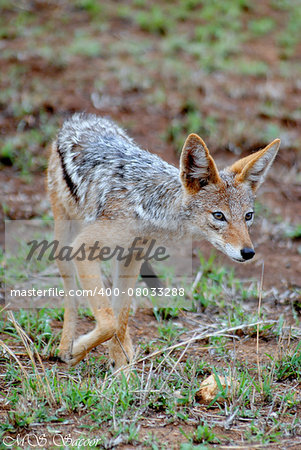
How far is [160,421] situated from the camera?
426 cm

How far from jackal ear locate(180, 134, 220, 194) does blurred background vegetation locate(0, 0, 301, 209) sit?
139 inches

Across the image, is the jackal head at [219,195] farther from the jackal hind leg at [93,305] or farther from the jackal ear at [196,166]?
the jackal hind leg at [93,305]

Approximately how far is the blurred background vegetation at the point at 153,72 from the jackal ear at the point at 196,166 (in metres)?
3.52

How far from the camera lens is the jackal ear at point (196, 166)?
15.8 feet

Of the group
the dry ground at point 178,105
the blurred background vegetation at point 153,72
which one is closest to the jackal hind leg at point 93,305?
the dry ground at point 178,105

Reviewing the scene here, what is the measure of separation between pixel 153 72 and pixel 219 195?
738 cm

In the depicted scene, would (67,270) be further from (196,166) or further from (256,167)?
(256,167)

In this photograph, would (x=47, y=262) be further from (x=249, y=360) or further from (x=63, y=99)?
(x=63, y=99)

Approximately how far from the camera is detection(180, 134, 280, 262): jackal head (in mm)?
4781

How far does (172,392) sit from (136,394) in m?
0.27

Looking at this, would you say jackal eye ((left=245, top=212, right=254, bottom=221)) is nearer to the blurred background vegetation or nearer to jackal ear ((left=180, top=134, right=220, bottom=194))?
jackal ear ((left=180, top=134, right=220, bottom=194))

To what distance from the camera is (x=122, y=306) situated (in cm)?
550

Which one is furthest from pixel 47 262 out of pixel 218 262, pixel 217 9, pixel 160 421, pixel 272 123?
pixel 217 9

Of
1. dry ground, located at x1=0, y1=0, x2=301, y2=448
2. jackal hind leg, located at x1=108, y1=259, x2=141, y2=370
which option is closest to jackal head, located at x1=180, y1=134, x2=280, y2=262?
jackal hind leg, located at x1=108, y1=259, x2=141, y2=370
